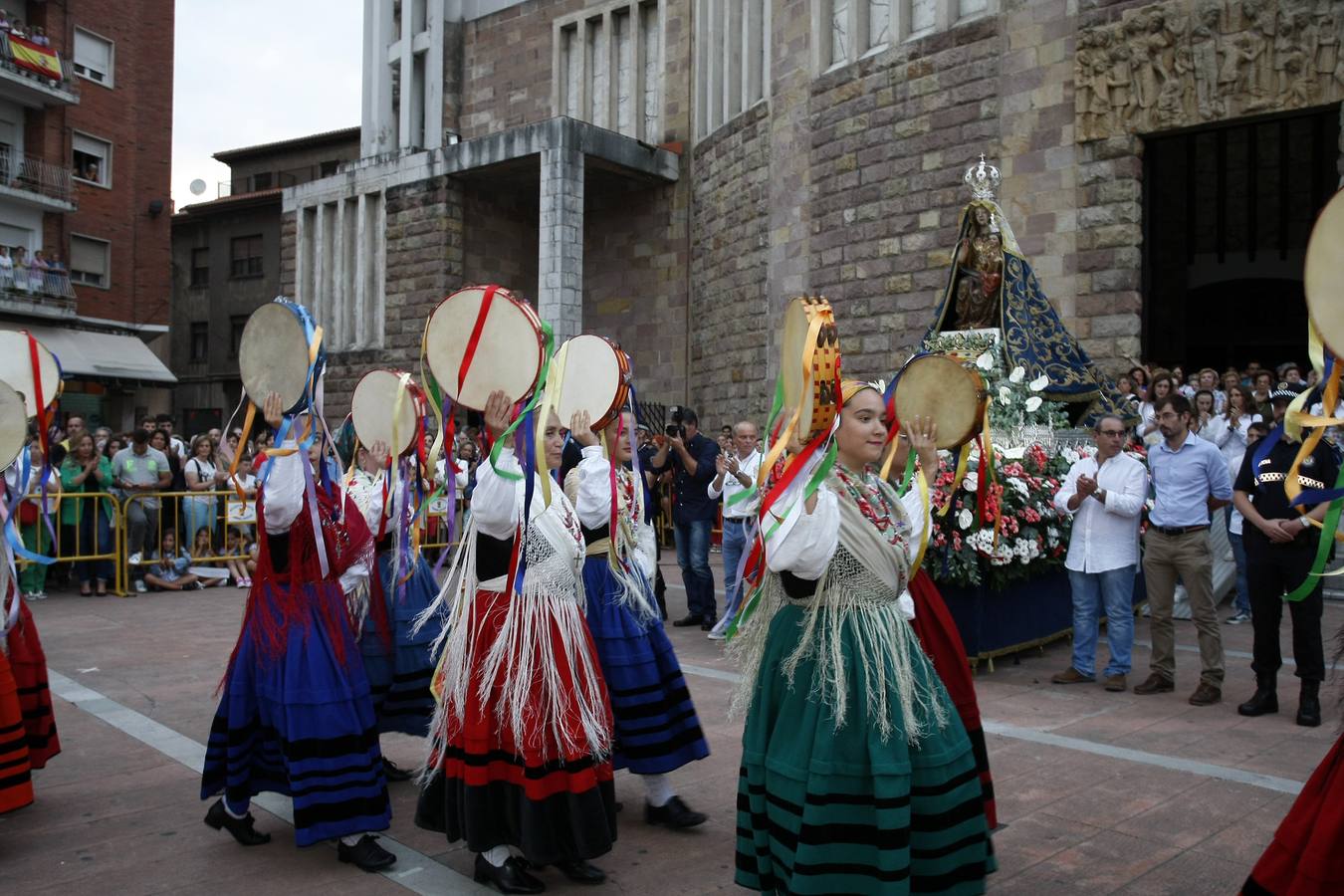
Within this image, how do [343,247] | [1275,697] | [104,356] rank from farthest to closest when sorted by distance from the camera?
[104,356]
[343,247]
[1275,697]

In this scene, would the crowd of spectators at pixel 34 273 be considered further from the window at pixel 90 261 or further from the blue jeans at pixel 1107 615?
the blue jeans at pixel 1107 615

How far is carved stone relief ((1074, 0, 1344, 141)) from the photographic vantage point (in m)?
A: 11.6

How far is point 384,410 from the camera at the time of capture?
17.5 feet

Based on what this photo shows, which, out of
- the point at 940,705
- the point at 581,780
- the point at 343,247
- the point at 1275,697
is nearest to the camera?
the point at 940,705

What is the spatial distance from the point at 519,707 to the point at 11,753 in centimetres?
218

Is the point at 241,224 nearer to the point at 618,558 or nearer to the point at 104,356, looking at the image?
the point at 104,356

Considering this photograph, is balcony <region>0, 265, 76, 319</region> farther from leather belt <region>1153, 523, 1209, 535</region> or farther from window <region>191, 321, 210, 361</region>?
leather belt <region>1153, 523, 1209, 535</region>

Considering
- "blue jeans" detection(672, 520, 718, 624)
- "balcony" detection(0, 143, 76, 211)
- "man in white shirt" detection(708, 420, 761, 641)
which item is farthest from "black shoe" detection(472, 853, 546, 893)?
"balcony" detection(0, 143, 76, 211)

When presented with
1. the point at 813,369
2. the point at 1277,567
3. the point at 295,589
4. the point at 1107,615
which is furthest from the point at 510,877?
the point at 1277,567

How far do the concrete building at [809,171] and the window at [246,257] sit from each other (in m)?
12.5

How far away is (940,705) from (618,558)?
2012 millimetres

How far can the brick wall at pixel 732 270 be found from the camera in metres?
17.9

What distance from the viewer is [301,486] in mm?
4195

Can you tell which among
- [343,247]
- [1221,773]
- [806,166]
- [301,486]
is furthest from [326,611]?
[343,247]
